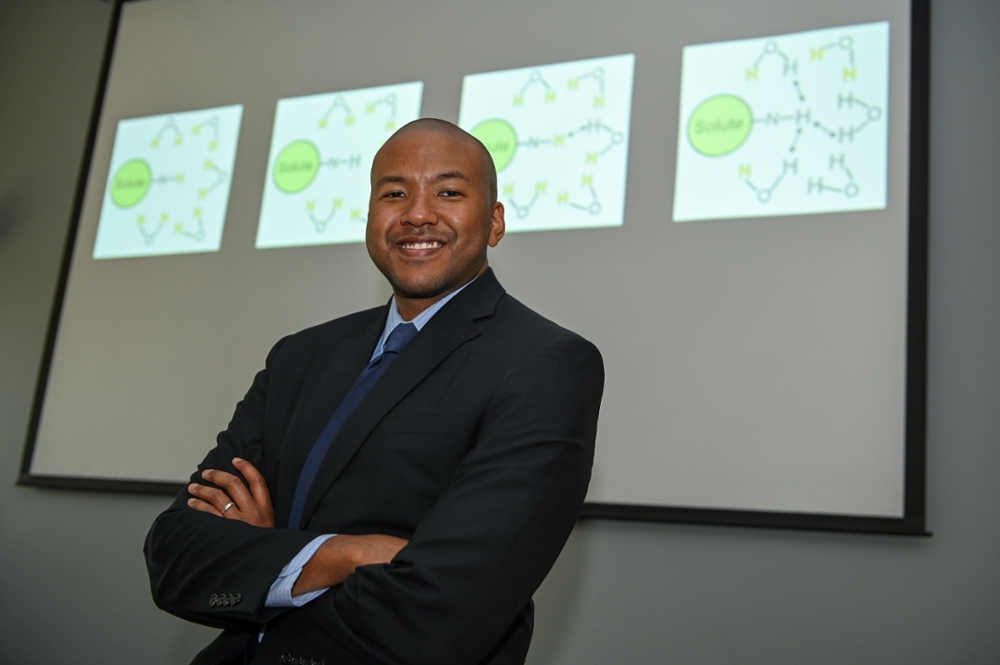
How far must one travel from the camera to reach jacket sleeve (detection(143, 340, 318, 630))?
142 centimetres

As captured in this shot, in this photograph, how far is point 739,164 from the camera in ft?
9.48

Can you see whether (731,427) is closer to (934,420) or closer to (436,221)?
(934,420)

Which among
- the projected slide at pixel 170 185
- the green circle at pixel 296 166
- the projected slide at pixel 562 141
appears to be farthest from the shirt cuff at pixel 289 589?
the projected slide at pixel 170 185

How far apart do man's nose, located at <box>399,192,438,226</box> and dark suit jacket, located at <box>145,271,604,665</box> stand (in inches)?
5.8

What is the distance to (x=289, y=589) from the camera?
1.43 meters

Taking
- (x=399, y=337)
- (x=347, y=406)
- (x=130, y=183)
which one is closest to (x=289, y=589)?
(x=347, y=406)

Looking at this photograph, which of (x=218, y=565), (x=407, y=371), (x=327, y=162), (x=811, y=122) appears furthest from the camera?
(x=327, y=162)

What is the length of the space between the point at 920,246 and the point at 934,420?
0.48 meters

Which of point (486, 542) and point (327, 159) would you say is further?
point (327, 159)

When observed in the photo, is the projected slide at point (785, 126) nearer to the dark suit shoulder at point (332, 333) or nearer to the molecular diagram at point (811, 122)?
the molecular diagram at point (811, 122)

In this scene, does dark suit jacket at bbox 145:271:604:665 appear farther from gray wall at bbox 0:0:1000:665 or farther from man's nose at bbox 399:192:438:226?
gray wall at bbox 0:0:1000:665

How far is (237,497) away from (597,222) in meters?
1.70

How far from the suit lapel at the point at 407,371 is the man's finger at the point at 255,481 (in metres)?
0.10

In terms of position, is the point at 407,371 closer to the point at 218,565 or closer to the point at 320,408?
the point at 320,408
